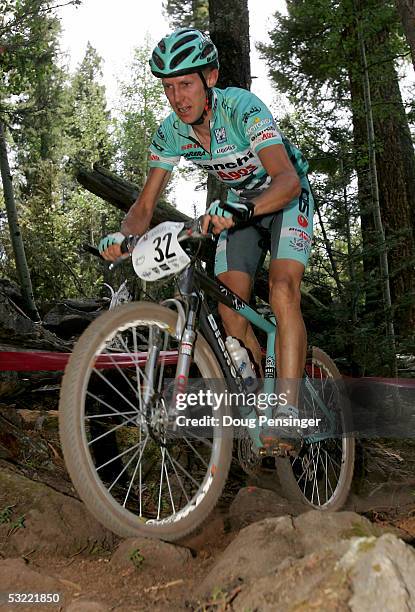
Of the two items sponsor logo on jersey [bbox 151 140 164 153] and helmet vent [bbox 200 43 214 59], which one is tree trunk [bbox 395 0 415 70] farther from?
sponsor logo on jersey [bbox 151 140 164 153]

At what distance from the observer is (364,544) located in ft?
5.85

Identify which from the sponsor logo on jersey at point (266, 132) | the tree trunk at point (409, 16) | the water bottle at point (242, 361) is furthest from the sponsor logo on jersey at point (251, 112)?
the tree trunk at point (409, 16)

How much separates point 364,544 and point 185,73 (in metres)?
2.35

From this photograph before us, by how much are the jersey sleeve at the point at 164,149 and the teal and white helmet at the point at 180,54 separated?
41cm

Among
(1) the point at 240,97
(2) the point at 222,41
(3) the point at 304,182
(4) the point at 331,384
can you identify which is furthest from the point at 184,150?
(2) the point at 222,41

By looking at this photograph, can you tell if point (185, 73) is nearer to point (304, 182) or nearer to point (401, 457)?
point (304, 182)

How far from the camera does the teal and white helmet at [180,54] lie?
302 cm

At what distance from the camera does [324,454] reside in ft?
14.1

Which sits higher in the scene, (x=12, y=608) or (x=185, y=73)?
(x=185, y=73)

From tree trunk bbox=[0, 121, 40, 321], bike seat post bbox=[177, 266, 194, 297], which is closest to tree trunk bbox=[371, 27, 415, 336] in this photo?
bike seat post bbox=[177, 266, 194, 297]

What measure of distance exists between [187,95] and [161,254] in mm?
982

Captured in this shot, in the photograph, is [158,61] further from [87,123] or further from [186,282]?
[87,123]

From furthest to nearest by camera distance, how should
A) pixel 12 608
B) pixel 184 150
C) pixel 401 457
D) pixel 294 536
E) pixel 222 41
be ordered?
pixel 222 41, pixel 401 457, pixel 184 150, pixel 294 536, pixel 12 608

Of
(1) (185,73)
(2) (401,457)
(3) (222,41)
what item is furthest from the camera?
(3) (222,41)
